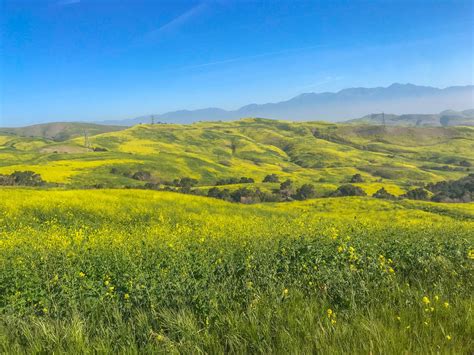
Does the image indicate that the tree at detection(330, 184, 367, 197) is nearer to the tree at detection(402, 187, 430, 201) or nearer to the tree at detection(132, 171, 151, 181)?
the tree at detection(402, 187, 430, 201)

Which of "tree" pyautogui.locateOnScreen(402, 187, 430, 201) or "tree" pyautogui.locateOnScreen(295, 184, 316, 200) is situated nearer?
"tree" pyautogui.locateOnScreen(295, 184, 316, 200)

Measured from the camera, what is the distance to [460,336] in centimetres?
437

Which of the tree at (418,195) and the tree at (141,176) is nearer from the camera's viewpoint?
the tree at (418,195)

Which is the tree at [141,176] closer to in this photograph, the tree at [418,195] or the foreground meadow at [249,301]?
the tree at [418,195]

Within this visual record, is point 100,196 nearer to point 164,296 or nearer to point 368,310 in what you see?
point 164,296

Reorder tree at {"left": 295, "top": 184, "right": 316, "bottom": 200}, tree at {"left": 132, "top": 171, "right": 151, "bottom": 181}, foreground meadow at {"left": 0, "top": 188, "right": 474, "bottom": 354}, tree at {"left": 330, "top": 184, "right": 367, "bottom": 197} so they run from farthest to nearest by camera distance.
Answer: tree at {"left": 132, "top": 171, "right": 151, "bottom": 181}, tree at {"left": 330, "top": 184, "right": 367, "bottom": 197}, tree at {"left": 295, "top": 184, "right": 316, "bottom": 200}, foreground meadow at {"left": 0, "top": 188, "right": 474, "bottom": 354}

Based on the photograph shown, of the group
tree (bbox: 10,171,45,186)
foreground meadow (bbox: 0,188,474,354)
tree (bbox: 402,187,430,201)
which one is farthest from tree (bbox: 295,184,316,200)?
foreground meadow (bbox: 0,188,474,354)

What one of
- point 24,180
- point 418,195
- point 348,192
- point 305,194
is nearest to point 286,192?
Answer: point 305,194

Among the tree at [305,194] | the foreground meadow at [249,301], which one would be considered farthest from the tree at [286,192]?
the foreground meadow at [249,301]

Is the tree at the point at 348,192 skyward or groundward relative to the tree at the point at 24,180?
groundward

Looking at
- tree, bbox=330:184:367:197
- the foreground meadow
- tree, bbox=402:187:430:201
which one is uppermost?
the foreground meadow

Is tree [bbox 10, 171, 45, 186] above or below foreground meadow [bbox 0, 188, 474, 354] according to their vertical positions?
below

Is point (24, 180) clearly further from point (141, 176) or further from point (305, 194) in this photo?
point (141, 176)

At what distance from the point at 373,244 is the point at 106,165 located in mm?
128057
